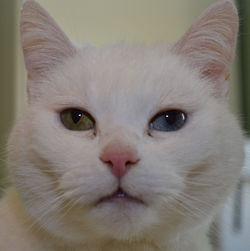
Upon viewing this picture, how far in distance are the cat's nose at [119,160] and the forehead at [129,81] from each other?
0.16 m

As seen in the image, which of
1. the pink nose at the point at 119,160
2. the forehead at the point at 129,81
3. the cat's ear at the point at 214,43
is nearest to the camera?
the pink nose at the point at 119,160

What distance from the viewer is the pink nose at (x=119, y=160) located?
0.83 metres

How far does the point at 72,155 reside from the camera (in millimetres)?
918

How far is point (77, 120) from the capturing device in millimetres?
1032

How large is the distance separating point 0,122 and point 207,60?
5.77 feet

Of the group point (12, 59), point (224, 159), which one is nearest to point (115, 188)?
point (224, 159)

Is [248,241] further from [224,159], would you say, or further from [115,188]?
[115,188]

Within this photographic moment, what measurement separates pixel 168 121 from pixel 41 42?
513mm

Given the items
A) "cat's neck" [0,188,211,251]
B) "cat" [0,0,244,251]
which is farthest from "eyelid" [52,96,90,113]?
"cat's neck" [0,188,211,251]

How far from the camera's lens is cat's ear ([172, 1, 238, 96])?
112cm

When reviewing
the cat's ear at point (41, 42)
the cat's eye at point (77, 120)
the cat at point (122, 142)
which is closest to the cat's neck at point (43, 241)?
the cat at point (122, 142)

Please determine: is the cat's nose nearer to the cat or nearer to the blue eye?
the cat

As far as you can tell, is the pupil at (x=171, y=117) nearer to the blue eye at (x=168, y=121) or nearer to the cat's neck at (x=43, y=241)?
the blue eye at (x=168, y=121)

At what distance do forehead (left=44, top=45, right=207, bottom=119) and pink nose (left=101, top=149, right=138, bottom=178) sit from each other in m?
0.16
